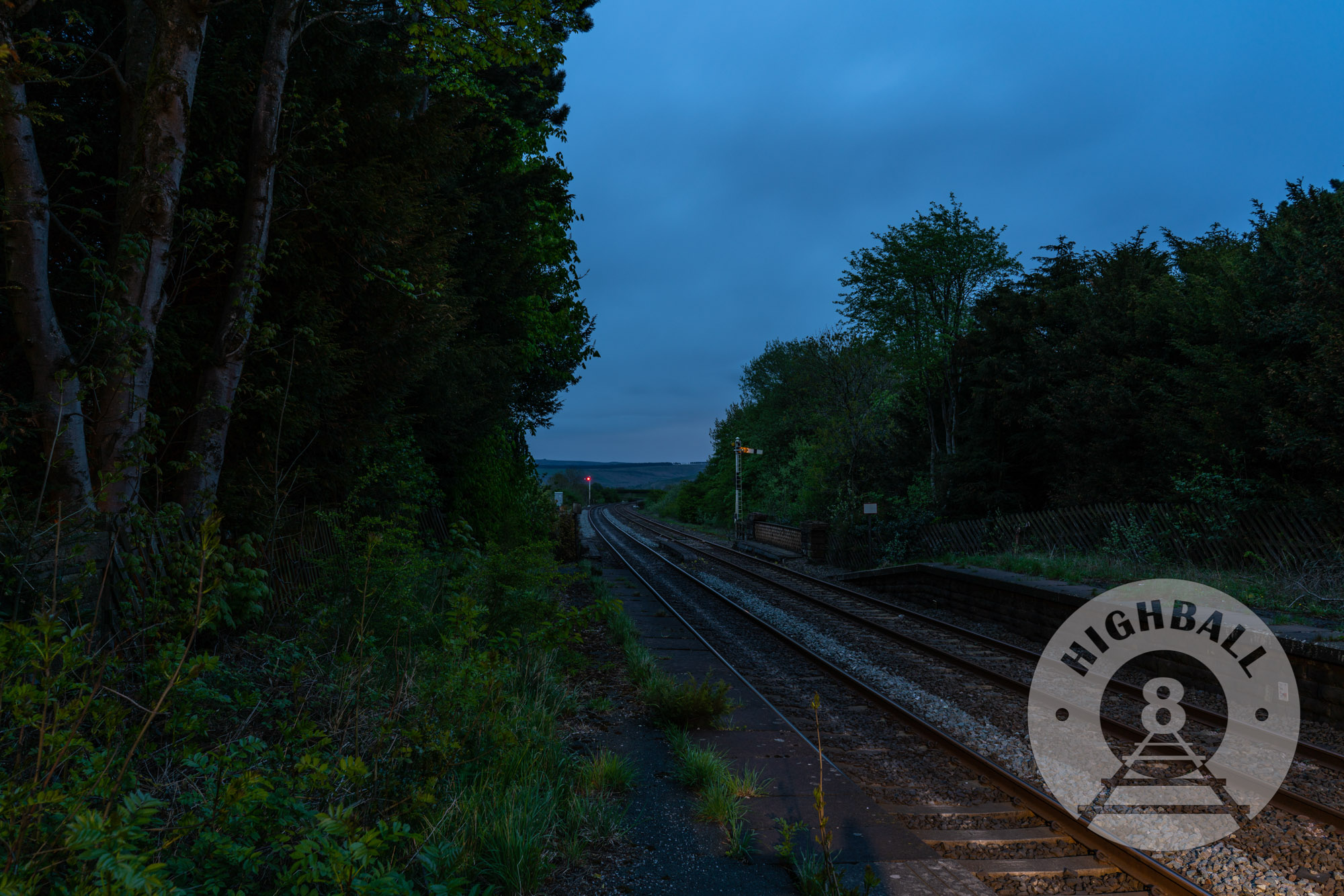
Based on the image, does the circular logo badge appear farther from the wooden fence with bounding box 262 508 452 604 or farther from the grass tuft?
the wooden fence with bounding box 262 508 452 604

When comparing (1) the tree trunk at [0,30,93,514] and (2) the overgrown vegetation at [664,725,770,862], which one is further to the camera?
(1) the tree trunk at [0,30,93,514]

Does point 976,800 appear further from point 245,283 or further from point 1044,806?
point 245,283

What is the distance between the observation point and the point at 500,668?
208 inches

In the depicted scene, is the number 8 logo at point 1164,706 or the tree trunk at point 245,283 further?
the number 8 logo at point 1164,706

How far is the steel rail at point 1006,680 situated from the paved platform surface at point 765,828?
9.47 ft

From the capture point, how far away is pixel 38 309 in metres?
4.78

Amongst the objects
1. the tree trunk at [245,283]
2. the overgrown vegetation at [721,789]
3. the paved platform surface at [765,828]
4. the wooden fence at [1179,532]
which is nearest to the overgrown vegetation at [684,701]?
the paved platform surface at [765,828]

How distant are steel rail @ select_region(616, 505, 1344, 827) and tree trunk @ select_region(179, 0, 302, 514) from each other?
8704mm

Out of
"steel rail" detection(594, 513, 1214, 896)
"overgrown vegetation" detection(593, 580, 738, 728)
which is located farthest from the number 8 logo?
"overgrown vegetation" detection(593, 580, 738, 728)

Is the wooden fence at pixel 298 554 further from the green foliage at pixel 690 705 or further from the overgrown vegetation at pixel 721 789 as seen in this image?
the overgrown vegetation at pixel 721 789

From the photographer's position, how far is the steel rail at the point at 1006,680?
14.8 feet

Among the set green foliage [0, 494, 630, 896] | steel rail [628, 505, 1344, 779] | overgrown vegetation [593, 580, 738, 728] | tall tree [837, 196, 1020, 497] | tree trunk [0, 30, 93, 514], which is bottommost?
steel rail [628, 505, 1344, 779]

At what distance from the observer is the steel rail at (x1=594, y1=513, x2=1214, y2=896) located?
372cm

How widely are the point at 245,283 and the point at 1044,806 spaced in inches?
304
